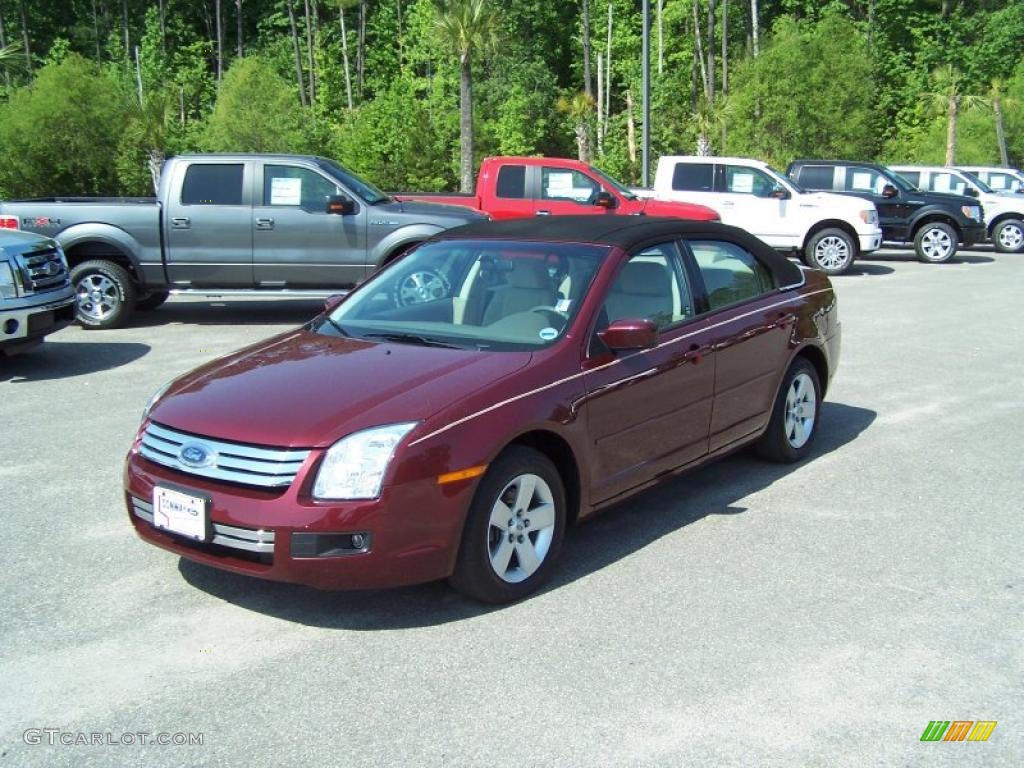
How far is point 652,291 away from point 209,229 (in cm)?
796

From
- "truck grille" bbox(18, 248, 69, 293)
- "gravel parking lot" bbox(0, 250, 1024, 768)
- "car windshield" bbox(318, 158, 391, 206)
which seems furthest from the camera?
"car windshield" bbox(318, 158, 391, 206)

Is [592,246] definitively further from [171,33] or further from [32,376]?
[171,33]

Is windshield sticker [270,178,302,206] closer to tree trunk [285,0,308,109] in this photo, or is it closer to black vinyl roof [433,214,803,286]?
black vinyl roof [433,214,803,286]

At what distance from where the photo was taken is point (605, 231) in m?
5.59

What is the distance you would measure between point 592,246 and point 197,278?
794cm

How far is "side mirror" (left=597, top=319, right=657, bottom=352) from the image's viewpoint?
4.88m

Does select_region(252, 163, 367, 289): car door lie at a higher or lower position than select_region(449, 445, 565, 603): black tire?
higher

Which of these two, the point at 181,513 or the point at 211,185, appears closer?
the point at 181,513

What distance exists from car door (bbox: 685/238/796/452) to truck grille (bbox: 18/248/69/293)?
639 cm

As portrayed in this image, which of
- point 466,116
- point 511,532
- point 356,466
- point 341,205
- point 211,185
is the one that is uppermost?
point 466,116

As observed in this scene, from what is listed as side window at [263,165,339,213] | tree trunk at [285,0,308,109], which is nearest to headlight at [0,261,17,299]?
side window at [263,165,339,213]

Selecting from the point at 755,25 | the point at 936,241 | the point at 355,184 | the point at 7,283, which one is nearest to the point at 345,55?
the point at 755,25

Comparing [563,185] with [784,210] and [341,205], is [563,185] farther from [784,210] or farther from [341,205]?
[341,205]

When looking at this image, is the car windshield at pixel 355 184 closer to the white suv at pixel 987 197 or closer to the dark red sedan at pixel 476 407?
the dark red sedan at pixel 476 407
